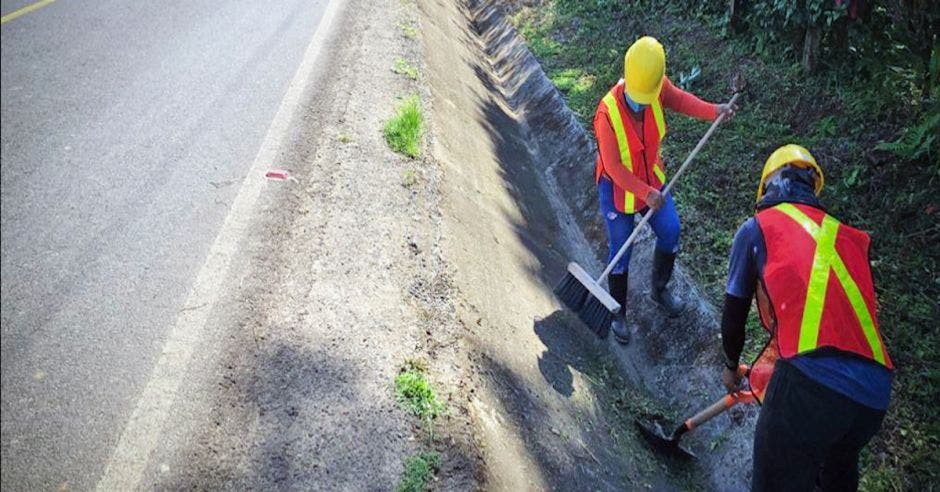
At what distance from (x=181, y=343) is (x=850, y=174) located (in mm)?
5263

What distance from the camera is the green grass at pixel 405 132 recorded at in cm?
520

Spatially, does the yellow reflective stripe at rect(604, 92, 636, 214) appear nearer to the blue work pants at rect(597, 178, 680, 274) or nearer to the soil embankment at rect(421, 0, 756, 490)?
the blue work pants at rect(597, 178, 680, 274)

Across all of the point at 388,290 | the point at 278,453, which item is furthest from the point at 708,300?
the point at 278,453

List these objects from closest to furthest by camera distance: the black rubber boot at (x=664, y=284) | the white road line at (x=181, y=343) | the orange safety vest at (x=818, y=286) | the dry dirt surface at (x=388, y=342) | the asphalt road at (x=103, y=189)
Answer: the orange safety vest at (x=818, y=286) → the white road line at (x=181, y=343) → the dry dirt surface at (x=388, y=342) → the asphalt road at (x=103, y=189) → the black rubber boot at (x=664, y=284)

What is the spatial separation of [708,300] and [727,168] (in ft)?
5.41

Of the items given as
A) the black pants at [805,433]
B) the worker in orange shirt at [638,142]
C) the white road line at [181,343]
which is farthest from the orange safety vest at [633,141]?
the white road line at [181,343]

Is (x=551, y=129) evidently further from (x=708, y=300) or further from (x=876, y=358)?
(x=876, y=358)

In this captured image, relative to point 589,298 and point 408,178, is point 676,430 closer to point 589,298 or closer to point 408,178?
point 589,298

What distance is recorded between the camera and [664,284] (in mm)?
4887

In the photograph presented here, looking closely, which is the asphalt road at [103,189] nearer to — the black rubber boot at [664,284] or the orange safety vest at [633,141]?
the orange safety vest at [633,141]

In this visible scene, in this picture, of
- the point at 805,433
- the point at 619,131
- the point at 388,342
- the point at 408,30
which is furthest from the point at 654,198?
the point at 408,30

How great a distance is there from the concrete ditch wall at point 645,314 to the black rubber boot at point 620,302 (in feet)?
0.43

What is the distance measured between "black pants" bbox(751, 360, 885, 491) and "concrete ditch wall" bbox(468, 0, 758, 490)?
3.73 feet

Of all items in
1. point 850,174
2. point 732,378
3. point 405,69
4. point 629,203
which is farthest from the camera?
point 405,69
